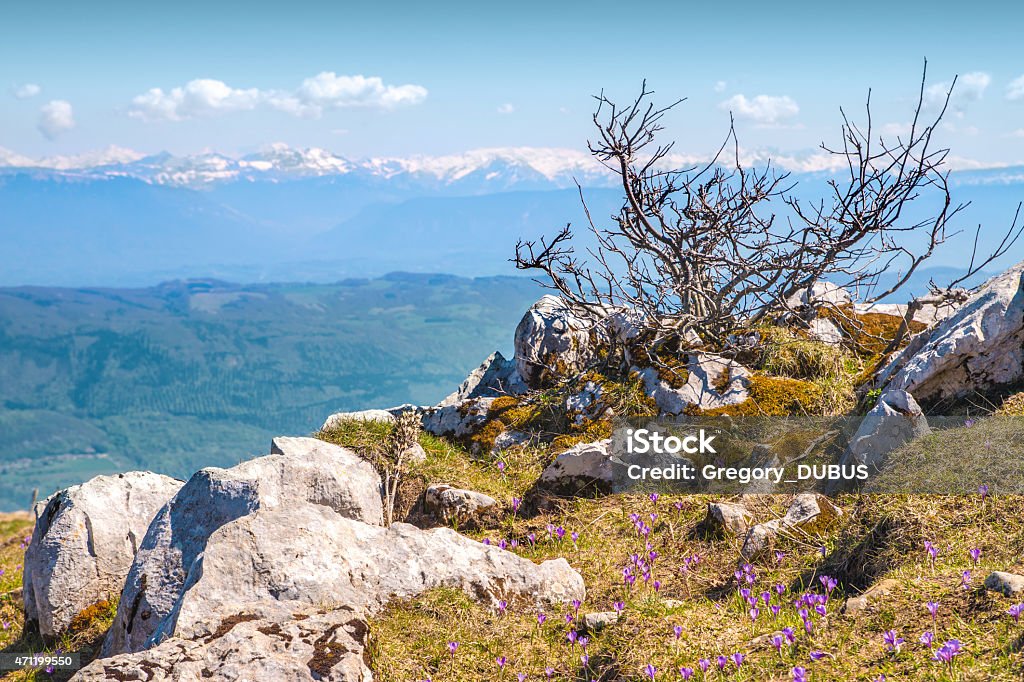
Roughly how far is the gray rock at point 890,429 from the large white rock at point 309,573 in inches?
136

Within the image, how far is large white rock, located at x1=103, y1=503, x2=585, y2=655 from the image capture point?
613cm

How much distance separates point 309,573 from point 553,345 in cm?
726

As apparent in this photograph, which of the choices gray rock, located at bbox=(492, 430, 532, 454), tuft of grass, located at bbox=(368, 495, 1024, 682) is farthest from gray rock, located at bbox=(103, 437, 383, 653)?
tuft of grass, located at bbox=(368, 495, 1024, 682)

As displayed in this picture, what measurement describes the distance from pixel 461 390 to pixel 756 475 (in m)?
7.38

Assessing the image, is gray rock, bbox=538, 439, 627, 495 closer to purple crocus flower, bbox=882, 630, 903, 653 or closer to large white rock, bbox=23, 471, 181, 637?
purple crocus flower, bbox=882, 630, 903, 653

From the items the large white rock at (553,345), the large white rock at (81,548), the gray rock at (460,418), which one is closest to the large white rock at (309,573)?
the large white rock at (81,548)

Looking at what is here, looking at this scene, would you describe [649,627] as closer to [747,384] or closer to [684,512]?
[684,512]

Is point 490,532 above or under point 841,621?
under

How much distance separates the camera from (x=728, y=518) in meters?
7.81

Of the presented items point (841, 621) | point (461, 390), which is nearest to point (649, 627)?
point (841, 621)

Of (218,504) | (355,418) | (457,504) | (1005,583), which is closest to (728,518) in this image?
(1005,583)

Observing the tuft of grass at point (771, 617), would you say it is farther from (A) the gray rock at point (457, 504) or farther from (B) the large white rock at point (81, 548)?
(B) the large white rock at point (81, 548)

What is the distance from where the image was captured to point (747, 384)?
1051 cm

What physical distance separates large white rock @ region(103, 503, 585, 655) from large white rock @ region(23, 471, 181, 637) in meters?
1.86
